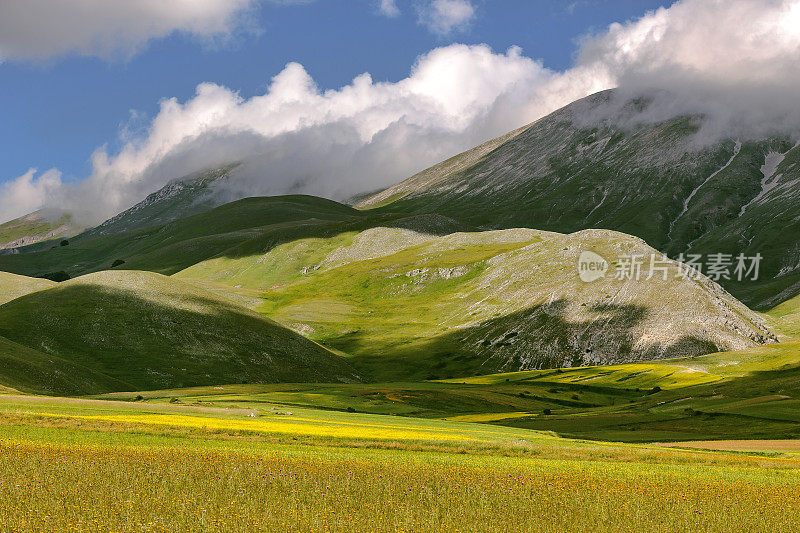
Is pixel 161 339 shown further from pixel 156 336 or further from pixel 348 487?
pixel 348 487

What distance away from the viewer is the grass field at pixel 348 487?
21.1 m

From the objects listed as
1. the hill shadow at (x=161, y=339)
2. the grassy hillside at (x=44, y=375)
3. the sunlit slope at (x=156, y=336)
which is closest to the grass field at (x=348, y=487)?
the grassy hillside at (x=44, y=375)

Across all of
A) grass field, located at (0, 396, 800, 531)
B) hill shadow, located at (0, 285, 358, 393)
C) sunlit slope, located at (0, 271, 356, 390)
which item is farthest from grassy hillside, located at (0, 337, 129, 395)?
grass field, located at (0, 396, 800, 531)

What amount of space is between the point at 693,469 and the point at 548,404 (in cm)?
8465

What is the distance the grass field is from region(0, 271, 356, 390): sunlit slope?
314 feet

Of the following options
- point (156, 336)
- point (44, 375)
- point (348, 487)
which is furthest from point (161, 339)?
point (348, 487)

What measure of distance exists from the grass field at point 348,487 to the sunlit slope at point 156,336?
95.8 metres

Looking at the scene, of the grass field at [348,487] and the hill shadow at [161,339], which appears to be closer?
the grass field at [348,487]

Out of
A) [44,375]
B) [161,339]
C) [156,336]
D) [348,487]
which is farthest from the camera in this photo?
[156,336]

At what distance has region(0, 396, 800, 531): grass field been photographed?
21109 mm

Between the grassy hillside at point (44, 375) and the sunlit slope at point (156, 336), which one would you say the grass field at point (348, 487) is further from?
the sunlit slope at point (156, 336)

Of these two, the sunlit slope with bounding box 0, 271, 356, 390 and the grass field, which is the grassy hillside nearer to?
the sunlit slope with bounding box 0, 271, 356, 390

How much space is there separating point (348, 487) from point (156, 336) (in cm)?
13350

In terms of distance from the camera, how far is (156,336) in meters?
149
